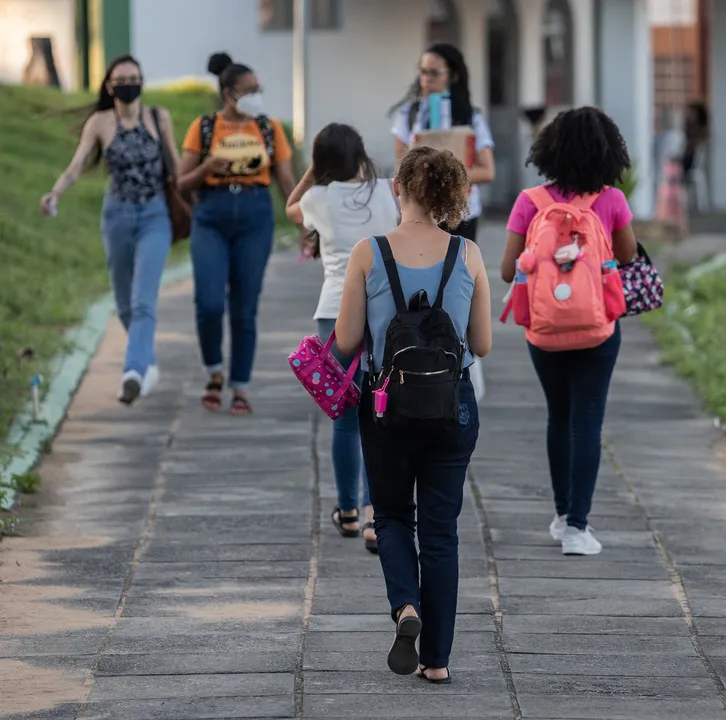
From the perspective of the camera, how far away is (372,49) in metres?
24.1

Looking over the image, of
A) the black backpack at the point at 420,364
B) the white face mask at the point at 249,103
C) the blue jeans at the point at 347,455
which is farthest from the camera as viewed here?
the white face mask at the point at 249,103

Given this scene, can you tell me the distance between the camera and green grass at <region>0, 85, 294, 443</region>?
10562 millimetres

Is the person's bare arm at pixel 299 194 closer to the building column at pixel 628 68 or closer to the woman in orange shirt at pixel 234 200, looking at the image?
the woman in orange shirt at pixel 234 200

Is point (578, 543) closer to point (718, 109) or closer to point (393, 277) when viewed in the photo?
point (393, 277)

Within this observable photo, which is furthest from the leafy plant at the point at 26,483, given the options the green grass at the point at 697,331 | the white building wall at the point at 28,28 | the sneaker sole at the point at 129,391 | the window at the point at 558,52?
the white building wall at the point at 28,28

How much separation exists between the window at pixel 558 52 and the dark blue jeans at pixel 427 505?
19780 mm

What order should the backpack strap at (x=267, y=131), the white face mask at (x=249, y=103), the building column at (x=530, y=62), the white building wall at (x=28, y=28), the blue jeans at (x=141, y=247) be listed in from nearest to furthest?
1. the white face mask at (x=249, y=103)
2. the backpack strap at (x=267, y=131)
3. the blue jeans at (x=141, y=247)
4. the building column at (x=530, y=62)
5. the white building wall at (x=28, y=28)

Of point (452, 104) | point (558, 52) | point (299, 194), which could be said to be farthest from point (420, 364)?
point (558, 52)

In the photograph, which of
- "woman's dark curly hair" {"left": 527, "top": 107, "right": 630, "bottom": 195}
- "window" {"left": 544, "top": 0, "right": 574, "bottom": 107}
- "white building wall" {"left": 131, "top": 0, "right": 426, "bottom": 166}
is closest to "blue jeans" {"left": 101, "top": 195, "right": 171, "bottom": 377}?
"woman's dark curly hair" {"left": 527, "top": 107, "right": 630, "bottom": 195}

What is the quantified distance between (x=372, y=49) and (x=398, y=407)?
64.0 ft

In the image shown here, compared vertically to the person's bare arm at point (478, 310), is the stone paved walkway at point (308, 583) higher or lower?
lower

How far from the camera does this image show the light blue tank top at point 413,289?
5164 mm

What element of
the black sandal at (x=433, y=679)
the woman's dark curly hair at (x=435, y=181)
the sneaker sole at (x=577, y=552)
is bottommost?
the black sandal at (x=433, y=679)

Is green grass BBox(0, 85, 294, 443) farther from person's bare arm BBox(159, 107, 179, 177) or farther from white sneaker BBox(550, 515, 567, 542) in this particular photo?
white sneaker BBox(550, 515, 567, 542)
